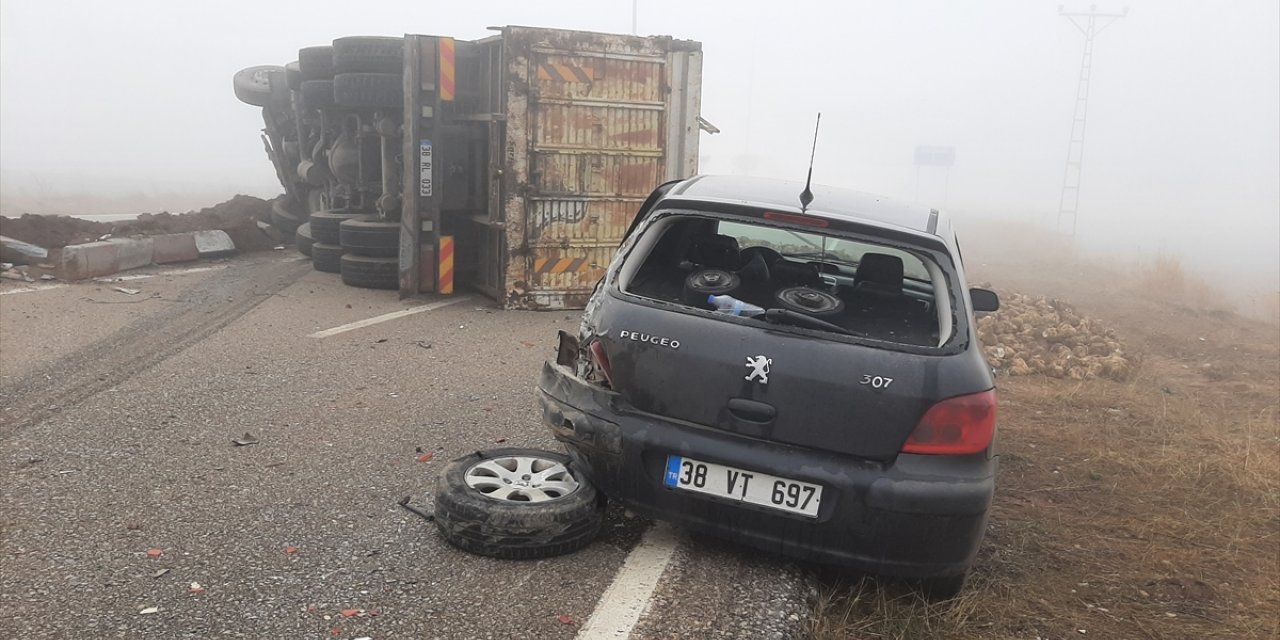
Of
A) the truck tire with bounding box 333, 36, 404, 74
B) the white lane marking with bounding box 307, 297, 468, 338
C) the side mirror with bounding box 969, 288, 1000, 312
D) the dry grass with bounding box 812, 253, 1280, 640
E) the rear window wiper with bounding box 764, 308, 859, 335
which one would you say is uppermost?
the truck tire with bounding box 333, 36, 404, 74

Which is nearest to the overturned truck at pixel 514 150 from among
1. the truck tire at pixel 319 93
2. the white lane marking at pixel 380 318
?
the white lane marking at pixel 380 318

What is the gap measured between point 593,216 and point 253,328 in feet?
10.9

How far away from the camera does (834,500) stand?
3.23 m

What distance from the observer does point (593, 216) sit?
9.45 metres

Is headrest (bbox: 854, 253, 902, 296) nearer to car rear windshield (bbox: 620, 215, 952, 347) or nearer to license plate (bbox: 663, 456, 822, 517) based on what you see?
car rear windshield (bbox: 620, 215, 952, 347)

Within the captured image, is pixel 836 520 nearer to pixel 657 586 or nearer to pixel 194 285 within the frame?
pixel 657 586

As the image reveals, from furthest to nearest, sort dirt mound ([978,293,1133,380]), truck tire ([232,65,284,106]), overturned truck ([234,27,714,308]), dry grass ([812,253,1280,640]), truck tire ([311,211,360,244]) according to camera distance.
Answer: truck tire ([232,65,284,106]) < truck tire ([311,211,360,244]) < overturned truck ([234,27,714,308]) < dirt mound ([978,293,1133,380]) < dry grass ([812,253,1280,640])

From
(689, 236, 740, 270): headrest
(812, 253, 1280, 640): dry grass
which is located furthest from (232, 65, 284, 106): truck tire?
(689, 236, 740, 270): headrest

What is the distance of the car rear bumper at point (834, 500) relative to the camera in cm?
320

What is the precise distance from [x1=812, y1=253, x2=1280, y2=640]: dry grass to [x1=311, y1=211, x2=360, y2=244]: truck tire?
24.6 feet

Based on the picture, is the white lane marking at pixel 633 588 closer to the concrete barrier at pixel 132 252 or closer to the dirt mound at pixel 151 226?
the concrete barrier at pixel 132 252

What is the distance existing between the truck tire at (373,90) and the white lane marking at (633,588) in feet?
24.3

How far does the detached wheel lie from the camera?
11.5ft

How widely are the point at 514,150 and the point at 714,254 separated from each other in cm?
488
